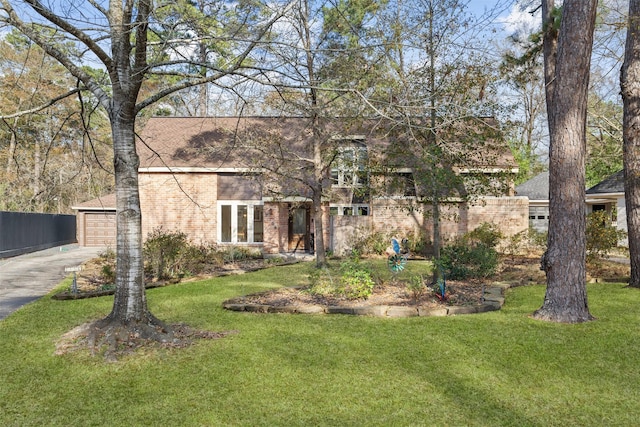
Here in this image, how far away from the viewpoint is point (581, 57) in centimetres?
738

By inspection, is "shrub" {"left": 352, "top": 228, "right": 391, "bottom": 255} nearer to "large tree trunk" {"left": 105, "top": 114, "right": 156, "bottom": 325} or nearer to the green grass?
the green grass

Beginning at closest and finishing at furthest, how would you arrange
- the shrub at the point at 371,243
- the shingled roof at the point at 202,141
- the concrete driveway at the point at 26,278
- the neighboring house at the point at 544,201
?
the concrete driveway at the point at 26,278
the shrub at the point at 371,243
the shingled roof at the point at 202,141
the neighboring house at the point at 544,201

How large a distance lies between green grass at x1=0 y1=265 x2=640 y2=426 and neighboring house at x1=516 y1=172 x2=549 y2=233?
Answer: 21.4 metres

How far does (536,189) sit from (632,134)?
19106 millimetres

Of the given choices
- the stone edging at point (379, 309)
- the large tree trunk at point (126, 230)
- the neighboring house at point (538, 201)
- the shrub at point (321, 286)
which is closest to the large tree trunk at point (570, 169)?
the stone edging at point (379, 309)

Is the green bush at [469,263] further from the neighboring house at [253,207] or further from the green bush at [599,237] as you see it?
the neighboring house at [253,207]

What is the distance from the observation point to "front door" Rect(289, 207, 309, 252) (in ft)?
69.6

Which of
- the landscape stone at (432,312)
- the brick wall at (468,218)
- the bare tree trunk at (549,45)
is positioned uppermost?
the bare tree trunk at (549,45)

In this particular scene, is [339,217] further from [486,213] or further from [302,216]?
[486,213]

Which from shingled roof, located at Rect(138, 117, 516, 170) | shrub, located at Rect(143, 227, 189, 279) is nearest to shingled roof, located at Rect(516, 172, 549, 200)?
shingled roof, located at Rect(138, 117, 516, 170)

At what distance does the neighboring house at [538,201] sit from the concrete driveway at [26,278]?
2444cm

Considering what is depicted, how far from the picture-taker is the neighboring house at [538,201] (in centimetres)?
2742

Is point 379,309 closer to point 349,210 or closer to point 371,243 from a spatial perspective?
point 371,243

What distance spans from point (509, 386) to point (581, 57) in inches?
217
